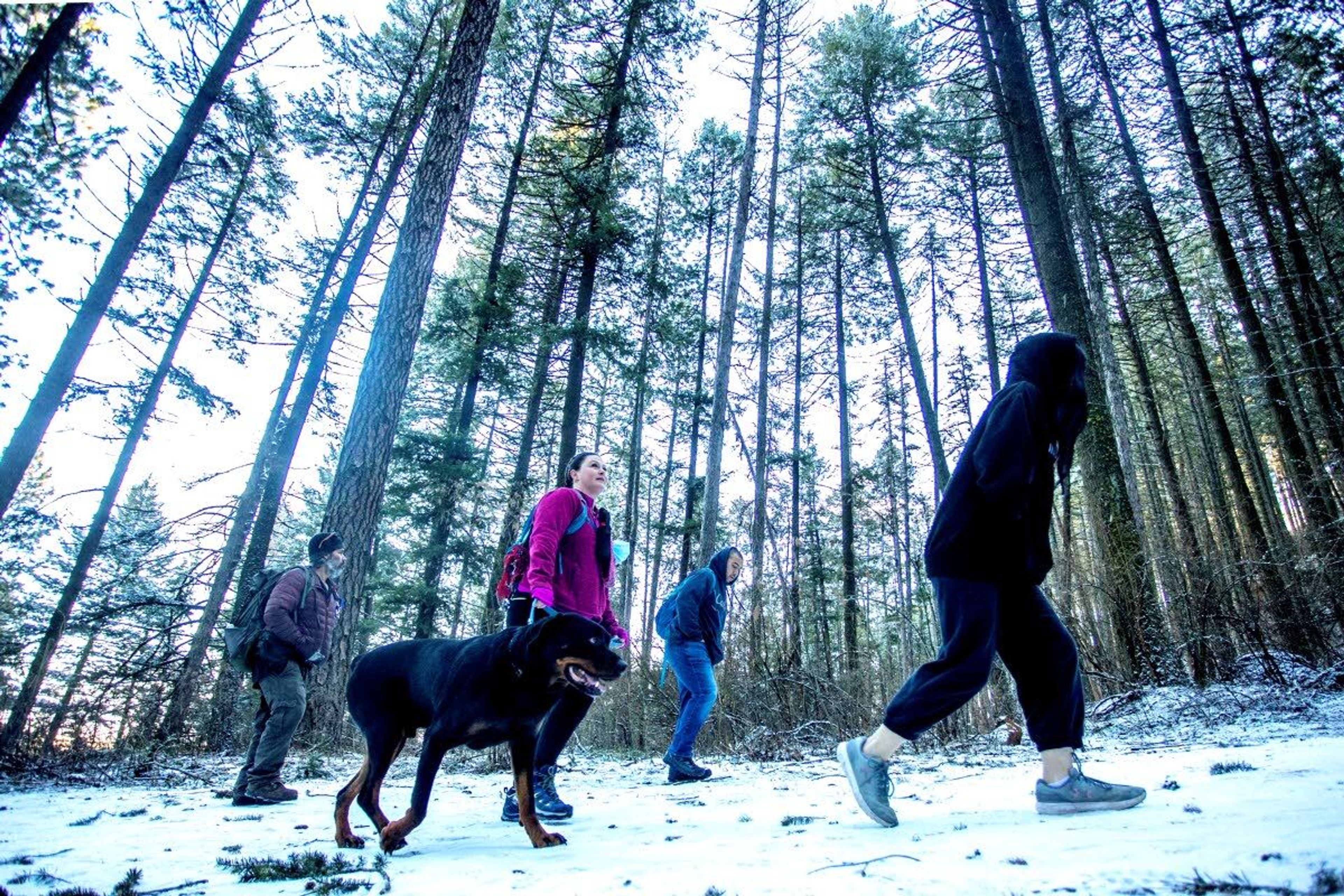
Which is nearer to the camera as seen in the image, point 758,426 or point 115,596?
point 115,596

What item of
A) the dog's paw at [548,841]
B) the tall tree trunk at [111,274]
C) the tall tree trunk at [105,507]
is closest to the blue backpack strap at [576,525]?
the dog's paw at [548,841]

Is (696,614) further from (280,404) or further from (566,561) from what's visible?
(280,404)

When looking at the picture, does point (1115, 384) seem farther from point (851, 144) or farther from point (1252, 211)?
point (851, 144)

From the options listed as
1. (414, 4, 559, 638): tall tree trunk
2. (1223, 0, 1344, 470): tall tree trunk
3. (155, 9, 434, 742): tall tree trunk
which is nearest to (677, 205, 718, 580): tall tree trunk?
(414, 4, 559, 638): tall tree trunk

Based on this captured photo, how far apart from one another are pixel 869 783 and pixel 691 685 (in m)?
2.66

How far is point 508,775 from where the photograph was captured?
5895mm

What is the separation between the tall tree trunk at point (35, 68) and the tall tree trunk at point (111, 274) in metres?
1.15

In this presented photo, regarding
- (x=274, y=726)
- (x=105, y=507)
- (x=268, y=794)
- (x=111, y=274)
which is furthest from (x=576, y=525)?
(x=105, y=507)

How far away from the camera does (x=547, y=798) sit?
134 inches

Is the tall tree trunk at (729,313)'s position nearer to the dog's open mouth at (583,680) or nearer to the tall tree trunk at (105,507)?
the dog's open mouth at (583,680)

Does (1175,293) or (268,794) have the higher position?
(1175,293)

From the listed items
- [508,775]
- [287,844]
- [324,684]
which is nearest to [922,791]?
[287,844]

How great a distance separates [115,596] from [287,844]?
30.2 feet

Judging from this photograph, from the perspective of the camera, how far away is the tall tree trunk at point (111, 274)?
5.24 m
